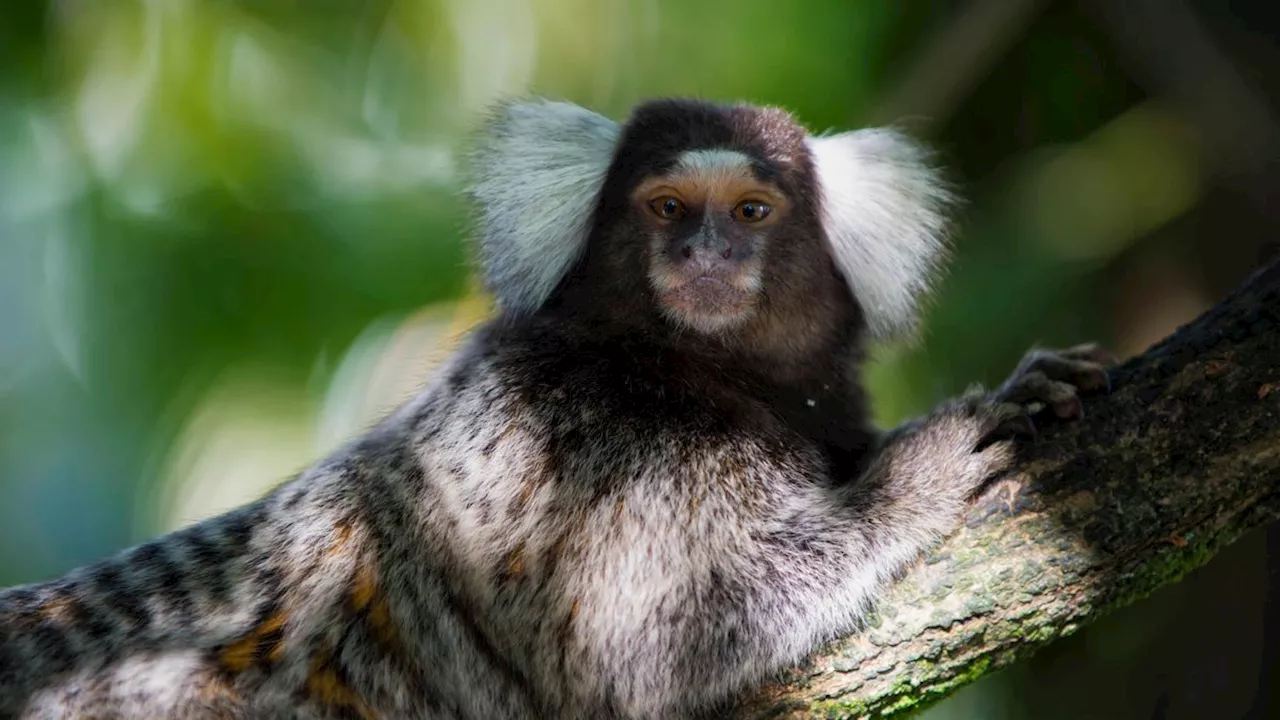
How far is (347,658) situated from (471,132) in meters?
1.71

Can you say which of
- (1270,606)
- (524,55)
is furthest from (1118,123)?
(524,55)

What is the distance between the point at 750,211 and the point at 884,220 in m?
0.52

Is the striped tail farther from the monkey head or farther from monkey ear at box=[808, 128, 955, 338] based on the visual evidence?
monkey ear at box=[808, 128, 955, 338]

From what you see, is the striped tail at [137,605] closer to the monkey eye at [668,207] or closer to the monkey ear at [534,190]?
the monkey ear at [534,190]

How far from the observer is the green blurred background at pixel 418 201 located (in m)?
5.27

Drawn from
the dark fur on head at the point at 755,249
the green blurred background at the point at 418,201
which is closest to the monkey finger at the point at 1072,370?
the dark fur on head at the point at 755,249

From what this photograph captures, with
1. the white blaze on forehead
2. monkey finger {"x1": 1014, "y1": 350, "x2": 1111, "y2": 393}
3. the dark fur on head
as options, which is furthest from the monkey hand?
the white blaze on forehead

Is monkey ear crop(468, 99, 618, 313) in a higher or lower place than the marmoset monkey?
higher

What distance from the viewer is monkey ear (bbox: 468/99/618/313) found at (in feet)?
11.8

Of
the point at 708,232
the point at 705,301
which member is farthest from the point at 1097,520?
the point at 708,232

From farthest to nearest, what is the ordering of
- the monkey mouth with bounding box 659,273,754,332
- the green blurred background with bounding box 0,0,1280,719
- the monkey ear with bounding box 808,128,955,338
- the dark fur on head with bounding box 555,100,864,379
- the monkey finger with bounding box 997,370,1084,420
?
the green blurred background with bounding box 0,0,1280,719 < the monkey ear with bounding box 808,128,955,338 < the dark fur on head with bounding box 555,100,864,379 < the monkey mouth with bounding box 659,273,754,332 < the monkey finger with bounding box 997,370,1084,420

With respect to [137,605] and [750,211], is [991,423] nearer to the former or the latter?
[750,211]

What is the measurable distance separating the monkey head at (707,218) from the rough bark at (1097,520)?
941 millimetres

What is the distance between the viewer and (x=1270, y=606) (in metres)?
4.70
